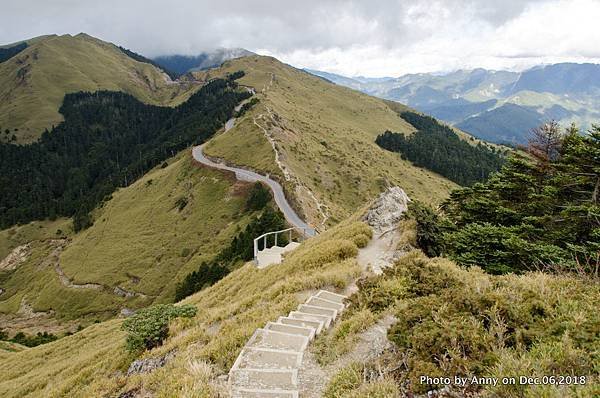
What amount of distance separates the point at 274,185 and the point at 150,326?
186 feet

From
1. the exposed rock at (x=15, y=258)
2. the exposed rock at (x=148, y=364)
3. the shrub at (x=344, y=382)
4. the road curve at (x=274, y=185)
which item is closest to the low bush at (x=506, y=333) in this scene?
the shrub at (x=344, y=382)

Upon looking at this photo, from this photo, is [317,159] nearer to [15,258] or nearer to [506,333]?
[506,333]

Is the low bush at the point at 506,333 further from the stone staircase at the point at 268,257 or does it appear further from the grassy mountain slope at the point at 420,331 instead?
the stone staircase at the point at 268,257

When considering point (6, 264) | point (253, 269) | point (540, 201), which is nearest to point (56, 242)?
point (6, 264)

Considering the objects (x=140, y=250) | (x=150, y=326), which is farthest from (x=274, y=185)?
(x=150, y=326)

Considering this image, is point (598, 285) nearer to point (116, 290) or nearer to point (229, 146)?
point (116, 290)

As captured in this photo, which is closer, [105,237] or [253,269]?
[253,269]

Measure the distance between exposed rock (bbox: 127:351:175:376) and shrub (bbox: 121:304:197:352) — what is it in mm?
1298

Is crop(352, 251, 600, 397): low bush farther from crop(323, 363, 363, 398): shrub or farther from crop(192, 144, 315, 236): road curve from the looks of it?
crop(192, 144, 315, 236): road curve

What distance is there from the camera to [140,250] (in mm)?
75750

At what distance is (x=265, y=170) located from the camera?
78.6 meters

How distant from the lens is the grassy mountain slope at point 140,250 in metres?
66.2

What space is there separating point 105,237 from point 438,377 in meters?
96.0

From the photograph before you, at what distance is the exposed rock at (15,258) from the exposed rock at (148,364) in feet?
424
